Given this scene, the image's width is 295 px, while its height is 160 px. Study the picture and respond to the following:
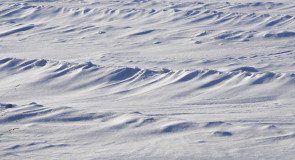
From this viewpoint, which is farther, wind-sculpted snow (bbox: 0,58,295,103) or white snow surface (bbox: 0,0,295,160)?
wind-sculpted snow (bbox: 0,58,295,103)

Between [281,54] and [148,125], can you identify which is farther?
[281,54]

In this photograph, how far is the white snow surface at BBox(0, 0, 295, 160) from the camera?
306 cm

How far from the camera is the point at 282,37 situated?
275 inches

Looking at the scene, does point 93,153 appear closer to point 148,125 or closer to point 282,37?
point 148,125

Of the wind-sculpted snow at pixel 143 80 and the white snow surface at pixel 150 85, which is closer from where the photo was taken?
the white snow surface at pixel 150 85

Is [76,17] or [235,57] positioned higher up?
[76,17]

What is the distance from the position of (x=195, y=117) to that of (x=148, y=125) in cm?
43

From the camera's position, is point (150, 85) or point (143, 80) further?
point (143, 80)

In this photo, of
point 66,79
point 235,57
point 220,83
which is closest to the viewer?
point 220,83

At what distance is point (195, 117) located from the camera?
3.62 metres

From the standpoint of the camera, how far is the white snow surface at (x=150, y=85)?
306 cm

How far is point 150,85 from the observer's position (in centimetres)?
468

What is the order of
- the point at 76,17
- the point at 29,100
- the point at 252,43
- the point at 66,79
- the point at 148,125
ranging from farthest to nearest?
1. the point at 76,17
2. the point at 252,43
3. the point at 66,79
4. the point at 29,100
5. the point at 148,125

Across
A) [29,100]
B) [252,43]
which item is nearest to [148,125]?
[29,100]
